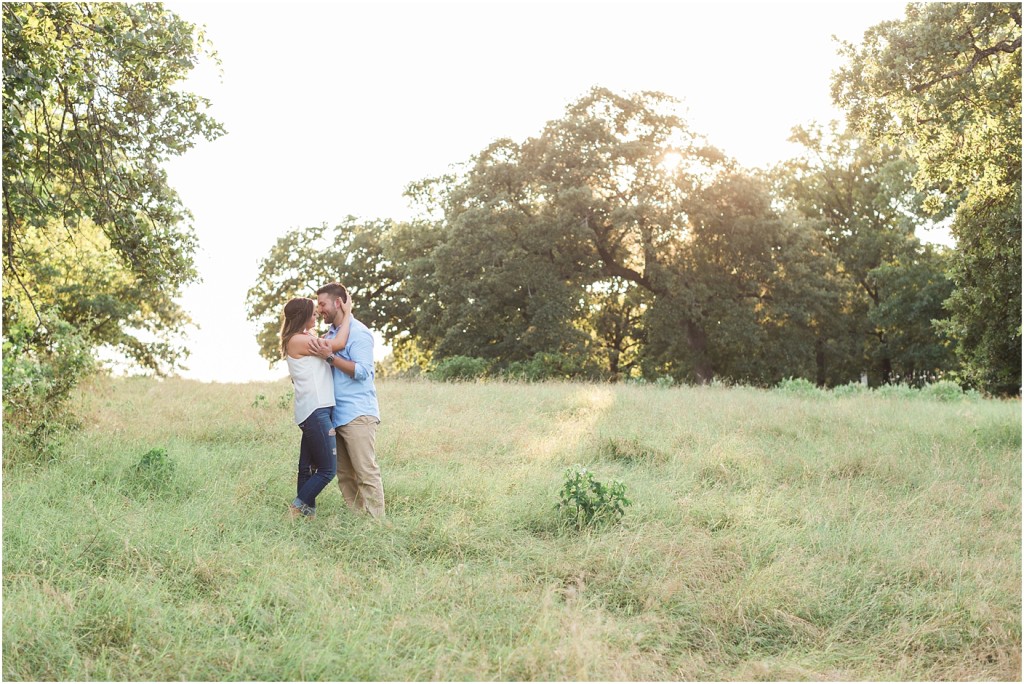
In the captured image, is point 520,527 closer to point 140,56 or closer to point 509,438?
point 509,438

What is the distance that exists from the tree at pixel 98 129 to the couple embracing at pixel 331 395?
3.99 m

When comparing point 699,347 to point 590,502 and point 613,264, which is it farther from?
point 590,502

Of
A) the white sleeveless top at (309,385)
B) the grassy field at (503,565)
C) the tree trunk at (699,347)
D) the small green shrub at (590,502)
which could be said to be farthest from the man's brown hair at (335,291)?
the tree trunk at (699,347)

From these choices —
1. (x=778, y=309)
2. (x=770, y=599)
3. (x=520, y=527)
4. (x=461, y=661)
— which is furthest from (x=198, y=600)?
(x=778, y=309)

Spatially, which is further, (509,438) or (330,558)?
(509,438)

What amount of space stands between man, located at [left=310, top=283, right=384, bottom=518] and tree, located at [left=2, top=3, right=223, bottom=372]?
13.5ft

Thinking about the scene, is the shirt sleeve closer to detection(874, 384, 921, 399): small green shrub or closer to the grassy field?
the grassy field

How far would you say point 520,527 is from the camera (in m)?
6.80

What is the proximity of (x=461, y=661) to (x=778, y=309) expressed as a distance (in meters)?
26.8

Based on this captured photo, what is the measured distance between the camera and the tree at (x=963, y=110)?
11.3 m

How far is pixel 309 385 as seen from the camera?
6.56 m

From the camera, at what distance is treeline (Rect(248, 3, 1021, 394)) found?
15.4 meters

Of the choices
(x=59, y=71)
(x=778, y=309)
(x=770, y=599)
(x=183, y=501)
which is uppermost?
(x=59, y=71)

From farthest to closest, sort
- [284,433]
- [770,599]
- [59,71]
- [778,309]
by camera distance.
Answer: [778,309] → [284,433] → [59,71] → [770,599]
